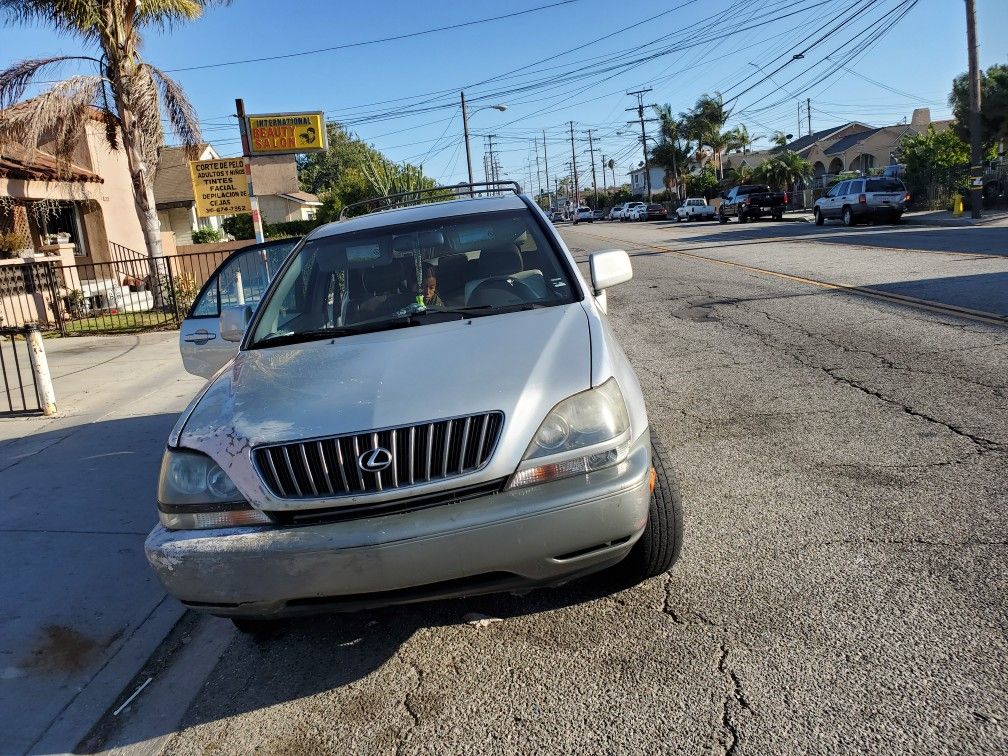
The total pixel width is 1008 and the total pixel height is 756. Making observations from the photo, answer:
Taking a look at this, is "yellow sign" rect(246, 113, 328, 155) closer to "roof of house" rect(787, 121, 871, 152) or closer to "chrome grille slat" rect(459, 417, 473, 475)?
"chrome grille slat" rect(459, 417, 473, 475)

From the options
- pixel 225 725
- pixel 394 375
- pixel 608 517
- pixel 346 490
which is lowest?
pixel 225 725

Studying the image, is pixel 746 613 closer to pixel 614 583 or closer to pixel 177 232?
pixel 614 583

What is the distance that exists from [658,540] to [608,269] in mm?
1617

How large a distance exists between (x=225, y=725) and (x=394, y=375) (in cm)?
145

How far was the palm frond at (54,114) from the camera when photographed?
50.3ft

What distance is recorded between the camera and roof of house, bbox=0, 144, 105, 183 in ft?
54.3

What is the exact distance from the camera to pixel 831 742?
2.48 meters

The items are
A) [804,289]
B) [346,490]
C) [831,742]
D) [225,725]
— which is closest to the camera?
[831,742]

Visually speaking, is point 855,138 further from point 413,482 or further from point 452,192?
point 413,482

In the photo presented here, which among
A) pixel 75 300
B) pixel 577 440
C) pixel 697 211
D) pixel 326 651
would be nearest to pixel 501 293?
pixel 577 440

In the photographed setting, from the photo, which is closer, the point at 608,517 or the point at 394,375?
the point at 608,517

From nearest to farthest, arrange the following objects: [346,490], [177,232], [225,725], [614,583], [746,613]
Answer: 1. [346,490]
2. [225,725]
3. [746,613]
4. [614,583]
5. [177,232]

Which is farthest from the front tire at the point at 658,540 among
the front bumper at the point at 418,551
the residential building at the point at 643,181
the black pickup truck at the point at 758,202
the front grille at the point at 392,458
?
the residential building at the point at 643,181

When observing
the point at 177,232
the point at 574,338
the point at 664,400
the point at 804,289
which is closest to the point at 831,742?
the point at 574,338
